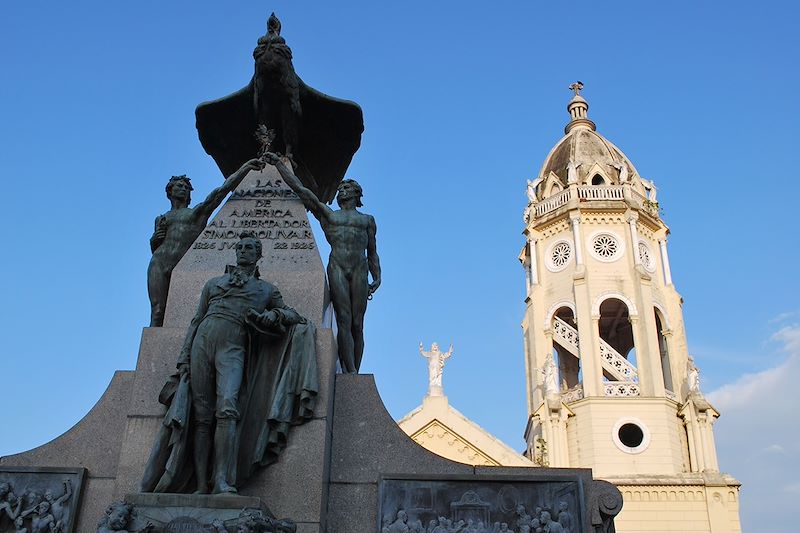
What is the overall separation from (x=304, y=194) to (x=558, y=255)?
34133 mm

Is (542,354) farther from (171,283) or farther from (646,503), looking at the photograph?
(171,283)

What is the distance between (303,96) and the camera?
977cm

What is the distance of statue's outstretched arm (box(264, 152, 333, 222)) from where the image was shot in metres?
8.62

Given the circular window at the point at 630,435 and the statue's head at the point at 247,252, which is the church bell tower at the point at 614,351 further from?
the statue's head at the point at 247,252

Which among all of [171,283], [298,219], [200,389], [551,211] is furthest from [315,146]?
[551,211]

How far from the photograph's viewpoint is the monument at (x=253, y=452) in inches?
256

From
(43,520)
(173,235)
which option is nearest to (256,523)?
(43,520)

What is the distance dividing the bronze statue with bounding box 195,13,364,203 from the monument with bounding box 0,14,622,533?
221cm

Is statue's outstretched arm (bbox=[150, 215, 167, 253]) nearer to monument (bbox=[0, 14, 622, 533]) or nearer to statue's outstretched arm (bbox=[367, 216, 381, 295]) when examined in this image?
monument (bbox=[0, 14, 622, 533])

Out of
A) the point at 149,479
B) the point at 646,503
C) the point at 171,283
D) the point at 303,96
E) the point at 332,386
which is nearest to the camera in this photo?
the point at 149,479

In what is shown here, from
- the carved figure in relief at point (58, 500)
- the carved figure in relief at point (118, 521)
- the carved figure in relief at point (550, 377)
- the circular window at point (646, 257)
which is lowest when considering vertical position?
the carved figure in relief at point (118, 521)

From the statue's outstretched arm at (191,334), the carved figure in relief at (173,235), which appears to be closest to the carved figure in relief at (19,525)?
the statue's outstretched arm at (191,334)

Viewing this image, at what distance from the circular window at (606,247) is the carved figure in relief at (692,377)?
5.98 metres

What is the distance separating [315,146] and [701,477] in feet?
99.0
